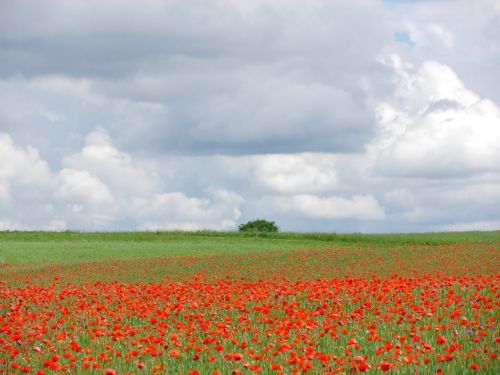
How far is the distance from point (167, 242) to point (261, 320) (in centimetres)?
4596

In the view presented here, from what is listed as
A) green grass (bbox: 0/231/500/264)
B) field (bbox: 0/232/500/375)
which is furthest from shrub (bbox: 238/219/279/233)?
field (bbox: 0/232/500/375)

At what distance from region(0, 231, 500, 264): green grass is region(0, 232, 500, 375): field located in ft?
41.6

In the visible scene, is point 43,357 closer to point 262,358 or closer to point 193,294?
point 262,358

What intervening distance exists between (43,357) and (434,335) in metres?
7.04

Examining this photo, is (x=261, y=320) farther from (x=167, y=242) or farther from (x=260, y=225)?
(x=260, y=225)

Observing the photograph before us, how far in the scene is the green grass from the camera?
46438 mm

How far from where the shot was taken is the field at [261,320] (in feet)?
33.5

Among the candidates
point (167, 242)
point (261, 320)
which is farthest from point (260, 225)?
point (261, 320)

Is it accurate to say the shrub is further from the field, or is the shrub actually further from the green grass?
the field

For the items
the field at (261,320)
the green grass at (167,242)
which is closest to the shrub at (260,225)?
the green grass at (167,242)

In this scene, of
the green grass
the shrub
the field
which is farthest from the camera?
the shrub

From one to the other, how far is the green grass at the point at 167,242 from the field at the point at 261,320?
12666 mm

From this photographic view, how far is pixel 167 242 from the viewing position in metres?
58.5

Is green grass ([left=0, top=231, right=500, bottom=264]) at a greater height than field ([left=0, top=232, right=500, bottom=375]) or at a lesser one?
greater
